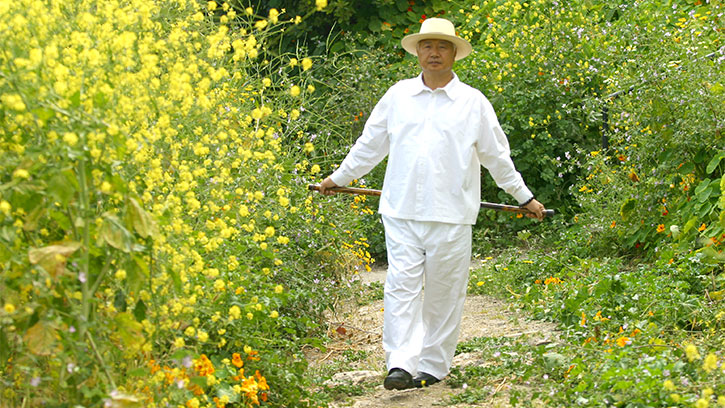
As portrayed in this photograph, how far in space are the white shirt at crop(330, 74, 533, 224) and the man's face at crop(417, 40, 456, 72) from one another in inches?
3.2

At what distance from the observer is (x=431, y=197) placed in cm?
462

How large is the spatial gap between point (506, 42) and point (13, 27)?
6.38 meters

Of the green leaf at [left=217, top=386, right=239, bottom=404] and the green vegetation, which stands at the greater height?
the green vegetation

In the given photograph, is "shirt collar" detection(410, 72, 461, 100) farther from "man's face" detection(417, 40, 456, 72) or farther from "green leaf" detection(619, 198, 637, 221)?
"green leaf" detection(619, 198, 637, 221)

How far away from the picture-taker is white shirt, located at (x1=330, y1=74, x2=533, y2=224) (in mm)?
4645

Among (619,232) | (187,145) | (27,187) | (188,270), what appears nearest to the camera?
(27,187)

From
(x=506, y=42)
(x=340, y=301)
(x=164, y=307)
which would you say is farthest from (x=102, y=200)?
(x=506, y=42)

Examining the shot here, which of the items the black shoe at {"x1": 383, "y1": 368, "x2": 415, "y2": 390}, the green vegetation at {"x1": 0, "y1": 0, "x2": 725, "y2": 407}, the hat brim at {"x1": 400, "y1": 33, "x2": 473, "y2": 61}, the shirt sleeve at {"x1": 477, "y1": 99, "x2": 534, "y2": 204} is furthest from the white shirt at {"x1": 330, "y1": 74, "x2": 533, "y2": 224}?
the black shoe at {"x1": 383, "y1": 368, "x2": 415, "y2": 390}

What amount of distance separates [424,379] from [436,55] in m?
1.52

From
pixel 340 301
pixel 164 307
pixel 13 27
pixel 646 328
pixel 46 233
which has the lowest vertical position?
pixel 340 301

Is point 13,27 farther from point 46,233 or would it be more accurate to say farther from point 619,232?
point 619,232

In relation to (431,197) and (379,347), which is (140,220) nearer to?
(431,197)

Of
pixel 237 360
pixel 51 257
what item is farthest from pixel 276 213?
pixel 51 257

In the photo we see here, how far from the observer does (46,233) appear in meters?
2.86
